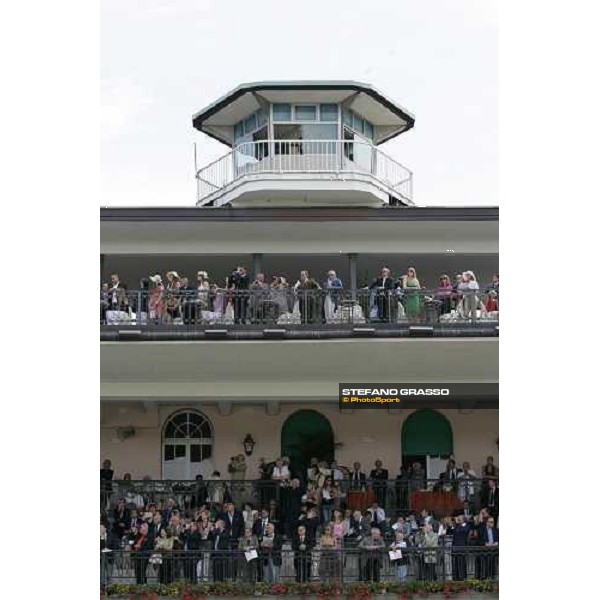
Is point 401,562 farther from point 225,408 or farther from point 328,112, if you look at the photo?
point 328,112

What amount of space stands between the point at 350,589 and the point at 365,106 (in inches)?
748

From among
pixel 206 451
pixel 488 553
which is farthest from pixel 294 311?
pixel 488 553

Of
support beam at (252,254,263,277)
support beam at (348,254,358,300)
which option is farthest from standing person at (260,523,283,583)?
support beam at (252,254,263,277)

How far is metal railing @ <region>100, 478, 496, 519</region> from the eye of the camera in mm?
27938

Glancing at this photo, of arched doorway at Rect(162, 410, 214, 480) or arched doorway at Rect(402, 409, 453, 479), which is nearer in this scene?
arched doorway at Rect(162, 410, 214, 480)

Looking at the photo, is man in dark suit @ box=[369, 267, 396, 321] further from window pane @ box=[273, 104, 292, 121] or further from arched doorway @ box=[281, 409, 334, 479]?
window pane @ box=[273, 104, 292, 121]

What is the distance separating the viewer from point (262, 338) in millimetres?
28328

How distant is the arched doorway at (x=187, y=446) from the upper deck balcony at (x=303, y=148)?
8069 mm

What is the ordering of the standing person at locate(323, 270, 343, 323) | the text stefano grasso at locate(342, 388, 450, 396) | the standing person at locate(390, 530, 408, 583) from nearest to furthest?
1. the standing person at locate(390, 530, 408, 583)
2. the standing person at locate(323, 270, 343, 323)
3. the text stefano grasso at locate(342, 388, 450, 396)

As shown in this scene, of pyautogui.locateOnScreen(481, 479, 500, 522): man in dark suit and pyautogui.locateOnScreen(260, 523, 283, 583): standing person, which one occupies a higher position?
pyautogui.locateOnScreen(481, 479, 500, 522): man in dark suit

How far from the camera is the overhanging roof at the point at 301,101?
3881cm

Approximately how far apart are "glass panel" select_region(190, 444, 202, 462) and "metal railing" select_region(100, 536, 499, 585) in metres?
6.57

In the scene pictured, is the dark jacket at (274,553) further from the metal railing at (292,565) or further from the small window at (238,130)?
the small window at (238,130)
